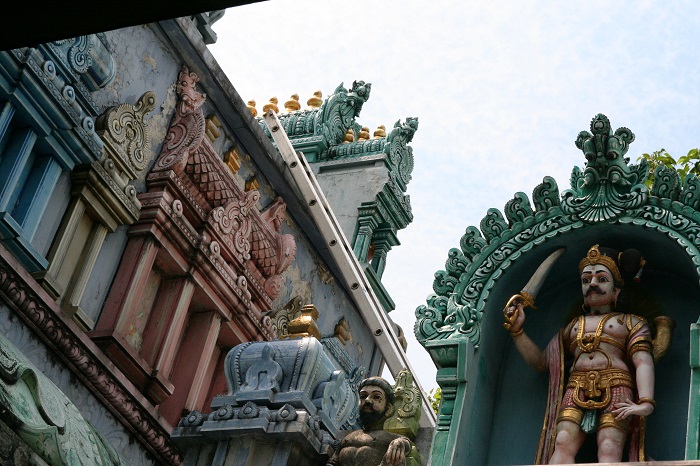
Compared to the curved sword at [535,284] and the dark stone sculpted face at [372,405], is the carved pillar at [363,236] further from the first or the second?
the dark stone sculpted face at [372,405]

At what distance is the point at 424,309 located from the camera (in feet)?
33.7

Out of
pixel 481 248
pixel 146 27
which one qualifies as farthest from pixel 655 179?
pixel 146 27

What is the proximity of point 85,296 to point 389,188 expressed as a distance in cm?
787

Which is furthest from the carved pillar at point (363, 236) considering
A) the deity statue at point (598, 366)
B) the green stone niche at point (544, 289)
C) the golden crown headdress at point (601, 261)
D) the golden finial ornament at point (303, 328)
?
the golden crown headdress at point (601, 261)

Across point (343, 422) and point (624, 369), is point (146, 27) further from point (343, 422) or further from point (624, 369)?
point (624, 369)

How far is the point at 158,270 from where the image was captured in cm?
1614

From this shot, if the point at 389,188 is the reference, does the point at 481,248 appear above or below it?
below

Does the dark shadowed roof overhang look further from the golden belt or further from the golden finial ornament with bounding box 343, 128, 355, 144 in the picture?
the golden finial ornament with bounding box 343, 128, 355, 144

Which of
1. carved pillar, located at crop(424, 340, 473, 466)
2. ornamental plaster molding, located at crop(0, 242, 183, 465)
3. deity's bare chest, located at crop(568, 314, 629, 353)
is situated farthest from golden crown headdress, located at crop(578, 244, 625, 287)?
ornamental plaster molding, located at crop(0, 242, 183, 465)

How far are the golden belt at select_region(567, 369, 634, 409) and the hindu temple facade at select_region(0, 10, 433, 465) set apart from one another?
1273mm

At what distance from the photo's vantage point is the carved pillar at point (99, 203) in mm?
14281

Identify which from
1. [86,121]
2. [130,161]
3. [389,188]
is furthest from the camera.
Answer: [389,188]

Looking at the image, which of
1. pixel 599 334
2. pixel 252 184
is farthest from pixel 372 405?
pixel 252 184

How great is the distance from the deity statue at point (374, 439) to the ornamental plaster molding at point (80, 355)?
175 inches
